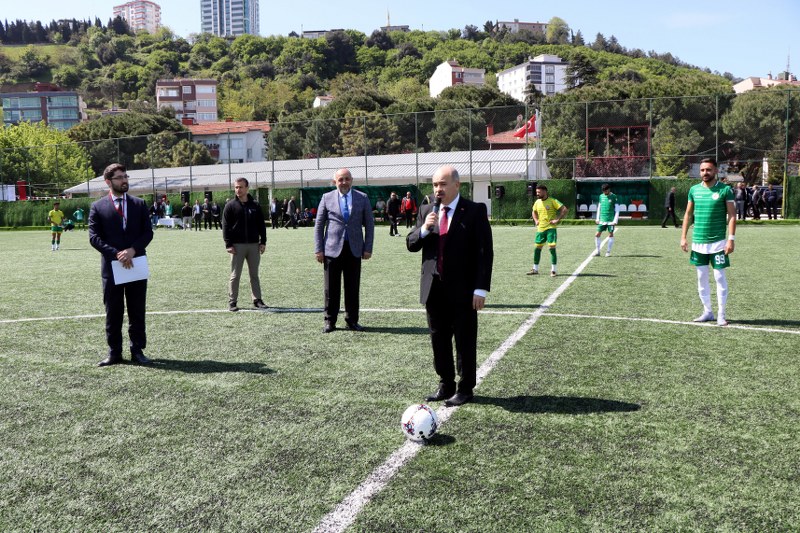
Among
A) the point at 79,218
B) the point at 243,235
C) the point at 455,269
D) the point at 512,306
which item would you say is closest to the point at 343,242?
the point at 243,235

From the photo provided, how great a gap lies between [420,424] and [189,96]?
182135 mm

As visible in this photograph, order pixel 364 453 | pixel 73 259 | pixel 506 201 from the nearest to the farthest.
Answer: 1. pixel 364 453
2. pixel 73 259
3. pixel 506 201

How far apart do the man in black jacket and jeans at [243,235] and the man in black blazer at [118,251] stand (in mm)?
3261

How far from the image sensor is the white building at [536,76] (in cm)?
17988

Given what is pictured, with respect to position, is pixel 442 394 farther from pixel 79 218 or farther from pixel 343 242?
pixel 79 218

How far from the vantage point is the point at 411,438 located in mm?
4699

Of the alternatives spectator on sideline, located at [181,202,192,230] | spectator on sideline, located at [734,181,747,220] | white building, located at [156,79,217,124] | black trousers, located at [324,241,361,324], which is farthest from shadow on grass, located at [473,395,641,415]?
white building, located at [156,79,217,124]

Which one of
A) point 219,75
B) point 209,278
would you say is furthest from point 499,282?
point 219,75

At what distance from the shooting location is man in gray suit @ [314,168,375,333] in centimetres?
880

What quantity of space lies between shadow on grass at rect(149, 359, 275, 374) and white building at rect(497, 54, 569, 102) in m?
177

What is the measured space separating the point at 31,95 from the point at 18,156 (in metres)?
117

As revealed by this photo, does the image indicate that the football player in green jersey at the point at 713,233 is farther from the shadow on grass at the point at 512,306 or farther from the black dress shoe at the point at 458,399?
the black dress shoe at the point at 458,399

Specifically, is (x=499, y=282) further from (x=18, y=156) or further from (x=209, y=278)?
(x=18, y=156)

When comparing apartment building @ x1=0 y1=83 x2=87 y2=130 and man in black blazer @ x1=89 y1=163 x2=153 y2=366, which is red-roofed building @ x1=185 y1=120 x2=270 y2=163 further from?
man in black blazer @ x1=89 y1=163 x2=153 y2=366
